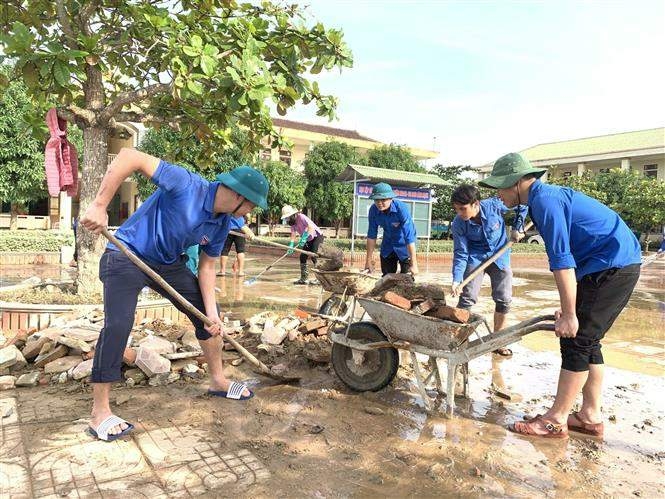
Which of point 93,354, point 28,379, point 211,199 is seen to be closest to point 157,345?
point 93,354

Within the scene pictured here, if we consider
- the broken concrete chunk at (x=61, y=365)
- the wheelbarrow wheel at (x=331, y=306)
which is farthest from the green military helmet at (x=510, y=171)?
the broken concrete chunk at (x=61, y=365)

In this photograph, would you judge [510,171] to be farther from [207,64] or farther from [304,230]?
[304,230]

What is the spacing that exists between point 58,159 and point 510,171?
453 centimetres

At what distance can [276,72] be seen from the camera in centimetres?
477

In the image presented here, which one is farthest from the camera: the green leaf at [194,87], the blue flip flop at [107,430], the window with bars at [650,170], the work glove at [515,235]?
the window with bars at [650,170]

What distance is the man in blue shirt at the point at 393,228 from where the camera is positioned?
5.01m

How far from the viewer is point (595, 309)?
115 inches

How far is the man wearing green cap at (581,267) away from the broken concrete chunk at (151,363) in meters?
2.47

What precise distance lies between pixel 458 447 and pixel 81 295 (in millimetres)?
4295

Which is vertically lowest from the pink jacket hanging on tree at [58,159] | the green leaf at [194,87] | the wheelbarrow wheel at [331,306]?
the wheelbarrow wheel at [331,306]

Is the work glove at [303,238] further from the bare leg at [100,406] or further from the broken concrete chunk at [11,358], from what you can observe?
the bare leg at [100,406]

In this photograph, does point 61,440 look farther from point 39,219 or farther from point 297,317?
point 39,219

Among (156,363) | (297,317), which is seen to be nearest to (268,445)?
(156,363)

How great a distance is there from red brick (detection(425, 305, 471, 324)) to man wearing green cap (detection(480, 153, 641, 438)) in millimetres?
560
